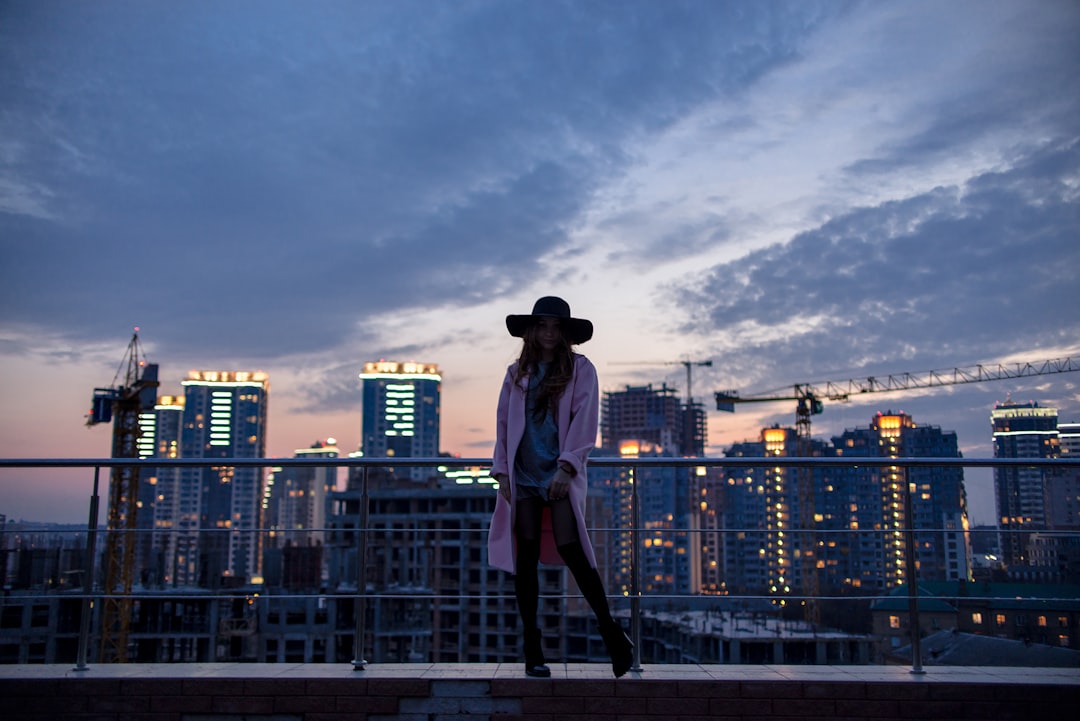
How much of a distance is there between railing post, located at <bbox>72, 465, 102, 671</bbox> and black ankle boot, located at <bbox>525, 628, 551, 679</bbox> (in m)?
1.98

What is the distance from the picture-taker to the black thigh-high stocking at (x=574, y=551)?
3.52 meters

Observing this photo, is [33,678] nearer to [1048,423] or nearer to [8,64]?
[8,64]

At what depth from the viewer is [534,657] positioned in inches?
146

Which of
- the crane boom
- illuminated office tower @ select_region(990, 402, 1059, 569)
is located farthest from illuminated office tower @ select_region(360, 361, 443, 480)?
illuminated office tower @ select_region(990, 402, 1059, 569)

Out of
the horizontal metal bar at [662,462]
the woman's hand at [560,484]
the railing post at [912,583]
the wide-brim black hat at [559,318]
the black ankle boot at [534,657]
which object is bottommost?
the black ankle boot at [534,657]

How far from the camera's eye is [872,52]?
34250 mm

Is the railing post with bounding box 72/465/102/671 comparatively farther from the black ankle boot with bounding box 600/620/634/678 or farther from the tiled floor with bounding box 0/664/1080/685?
the black ankle boot with bounding box 600/620/634/678

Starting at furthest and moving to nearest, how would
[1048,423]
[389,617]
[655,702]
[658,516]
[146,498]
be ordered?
1. [658,516]
2. [146,498]
3. [389,617]
4. [1048,423]
5. [655,702]

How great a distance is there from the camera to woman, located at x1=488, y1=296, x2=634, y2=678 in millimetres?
3521

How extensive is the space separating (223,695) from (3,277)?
30.1 m

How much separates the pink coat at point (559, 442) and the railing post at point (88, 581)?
6.22 feet

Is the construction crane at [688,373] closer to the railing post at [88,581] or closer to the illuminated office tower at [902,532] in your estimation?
the illuminated office tower at [902,532]

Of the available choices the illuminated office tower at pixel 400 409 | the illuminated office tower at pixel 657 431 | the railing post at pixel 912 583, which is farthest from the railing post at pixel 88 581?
the illuminated office tower at pixel 400 409

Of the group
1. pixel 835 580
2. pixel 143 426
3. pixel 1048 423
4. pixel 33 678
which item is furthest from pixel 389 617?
pixel 33 678
